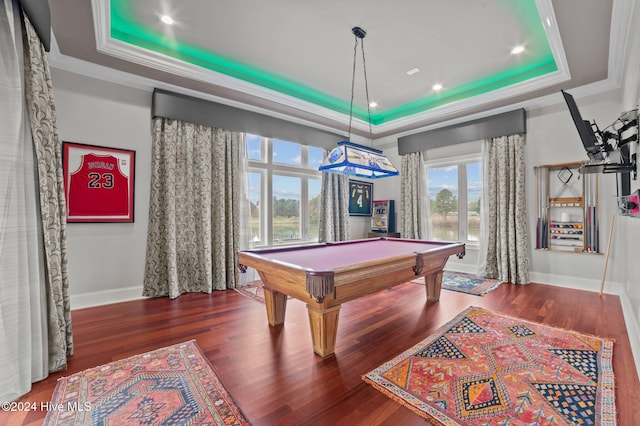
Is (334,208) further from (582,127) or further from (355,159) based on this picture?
(582,127)

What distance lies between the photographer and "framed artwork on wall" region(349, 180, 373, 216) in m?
6.26

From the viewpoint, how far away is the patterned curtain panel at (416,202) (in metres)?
5.73

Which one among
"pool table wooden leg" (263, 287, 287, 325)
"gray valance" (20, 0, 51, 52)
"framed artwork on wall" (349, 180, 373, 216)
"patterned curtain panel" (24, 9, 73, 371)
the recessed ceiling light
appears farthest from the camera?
"framed artwork on wall" (349, 180, 373, 216)

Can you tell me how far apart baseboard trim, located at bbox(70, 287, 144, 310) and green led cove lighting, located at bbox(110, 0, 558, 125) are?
2.97 metres

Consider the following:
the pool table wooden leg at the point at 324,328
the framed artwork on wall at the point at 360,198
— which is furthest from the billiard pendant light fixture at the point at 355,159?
the framed artwork on wall at the point at 360,198

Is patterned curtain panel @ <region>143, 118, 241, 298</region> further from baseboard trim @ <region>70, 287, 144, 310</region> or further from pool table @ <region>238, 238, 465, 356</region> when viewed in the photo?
pool table @ <region>238, 238, 465, 356</region>

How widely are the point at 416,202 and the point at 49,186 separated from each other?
213 inches

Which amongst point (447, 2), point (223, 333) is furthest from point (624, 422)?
point (447, 2)

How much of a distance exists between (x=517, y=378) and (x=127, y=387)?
2616mm

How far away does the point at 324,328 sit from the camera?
2.19 meters

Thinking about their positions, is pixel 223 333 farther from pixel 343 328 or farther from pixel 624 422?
pixel 624 422

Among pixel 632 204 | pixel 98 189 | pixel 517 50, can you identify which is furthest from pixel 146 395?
pixel 517 50

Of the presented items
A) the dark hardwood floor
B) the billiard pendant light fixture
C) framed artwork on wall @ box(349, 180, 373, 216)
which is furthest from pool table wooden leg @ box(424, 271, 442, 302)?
framed artwork on wall @ box(349, 180, 373, 216)

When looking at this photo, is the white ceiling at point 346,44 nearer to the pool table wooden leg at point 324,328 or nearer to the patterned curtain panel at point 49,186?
the patterned curtain panel at point 49,186
